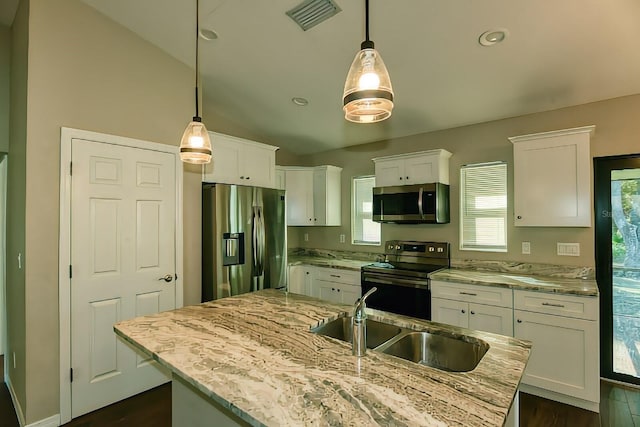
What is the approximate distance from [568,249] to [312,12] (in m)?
3.07

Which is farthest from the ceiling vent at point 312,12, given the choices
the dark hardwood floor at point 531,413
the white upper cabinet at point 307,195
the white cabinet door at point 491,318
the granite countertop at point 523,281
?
the dark hardwood floor at point 531,413

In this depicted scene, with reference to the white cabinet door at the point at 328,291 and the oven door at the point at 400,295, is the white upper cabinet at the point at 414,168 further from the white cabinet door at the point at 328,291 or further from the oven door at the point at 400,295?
the white cabinet door at the point at 328,291

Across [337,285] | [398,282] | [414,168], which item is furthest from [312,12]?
[337,285]

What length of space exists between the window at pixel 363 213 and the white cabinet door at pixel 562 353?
2.13 meters

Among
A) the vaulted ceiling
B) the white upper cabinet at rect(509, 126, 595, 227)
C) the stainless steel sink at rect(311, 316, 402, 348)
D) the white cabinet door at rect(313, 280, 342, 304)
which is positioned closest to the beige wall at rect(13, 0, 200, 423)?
the vaulted ceiling

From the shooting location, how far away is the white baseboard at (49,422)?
227 centimetres

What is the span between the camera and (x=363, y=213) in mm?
4621

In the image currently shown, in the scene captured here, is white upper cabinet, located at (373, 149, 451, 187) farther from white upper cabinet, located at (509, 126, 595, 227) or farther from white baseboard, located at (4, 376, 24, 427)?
white baseboard, located at (4, 376, 24, 427)

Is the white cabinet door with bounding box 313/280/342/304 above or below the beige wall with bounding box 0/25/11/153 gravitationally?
below

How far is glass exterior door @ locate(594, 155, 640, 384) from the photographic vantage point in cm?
278

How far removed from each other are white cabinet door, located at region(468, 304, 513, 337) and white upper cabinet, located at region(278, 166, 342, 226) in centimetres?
227

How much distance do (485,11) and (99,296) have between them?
3.51 metres

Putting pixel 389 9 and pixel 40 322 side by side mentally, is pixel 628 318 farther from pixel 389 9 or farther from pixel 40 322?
pixel 40 322

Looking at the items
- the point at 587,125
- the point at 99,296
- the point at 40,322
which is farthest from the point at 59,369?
the point at 587,125
